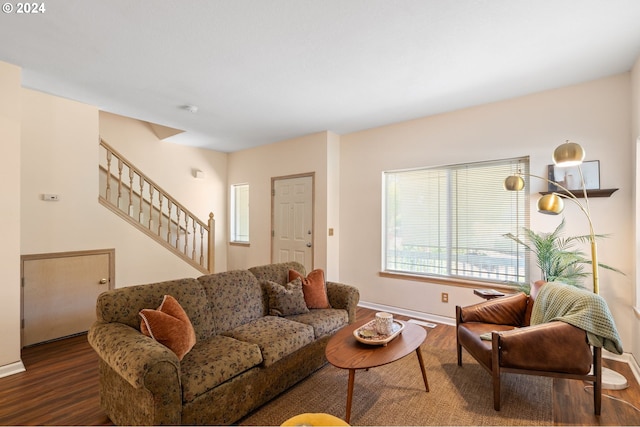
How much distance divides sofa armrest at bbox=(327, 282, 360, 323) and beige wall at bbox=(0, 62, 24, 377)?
109 inches

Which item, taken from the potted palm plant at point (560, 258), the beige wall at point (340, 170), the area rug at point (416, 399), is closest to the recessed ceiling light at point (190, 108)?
the beige wall at point (340, 170)

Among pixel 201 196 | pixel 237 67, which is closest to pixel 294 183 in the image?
pixel 201 196

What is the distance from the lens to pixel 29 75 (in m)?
2.86

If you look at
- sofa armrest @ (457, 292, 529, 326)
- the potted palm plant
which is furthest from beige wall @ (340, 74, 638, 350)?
sofa armrest @ (457, 292, 529, 326)

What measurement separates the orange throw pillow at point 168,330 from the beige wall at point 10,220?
1.67 m

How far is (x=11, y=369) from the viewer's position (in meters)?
2.55

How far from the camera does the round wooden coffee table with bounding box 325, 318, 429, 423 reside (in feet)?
6.02

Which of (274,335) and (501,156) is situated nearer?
(274,335)

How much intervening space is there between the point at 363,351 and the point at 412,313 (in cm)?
234

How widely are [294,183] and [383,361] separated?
3.57 meters

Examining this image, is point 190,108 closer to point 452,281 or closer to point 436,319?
point 452,281

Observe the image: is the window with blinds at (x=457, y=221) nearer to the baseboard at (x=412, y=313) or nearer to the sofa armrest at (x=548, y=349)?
the baseboard at (x=412, y=313)

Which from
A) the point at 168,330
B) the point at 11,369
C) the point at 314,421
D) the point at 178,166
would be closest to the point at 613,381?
the point at 314,421

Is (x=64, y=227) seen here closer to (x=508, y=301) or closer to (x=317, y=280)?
(x=317, y=280)
